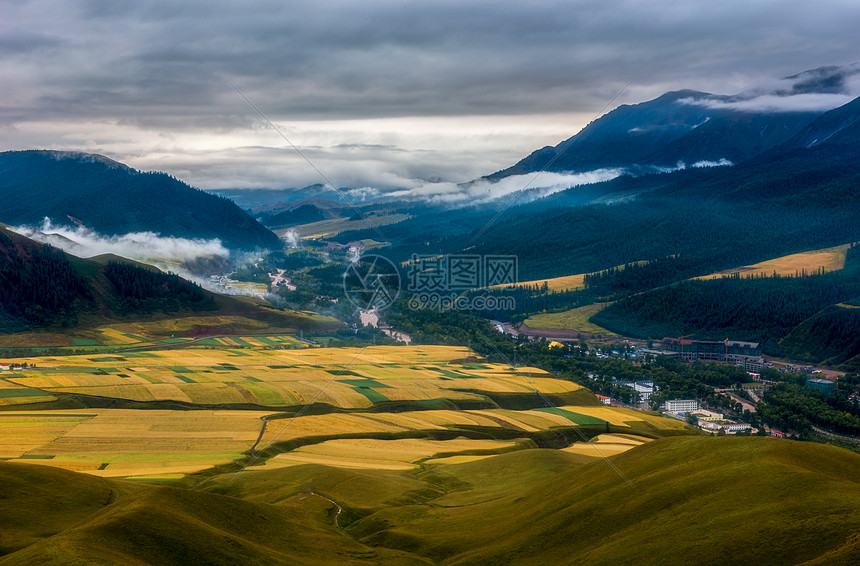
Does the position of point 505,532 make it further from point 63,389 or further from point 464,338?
point 464,338

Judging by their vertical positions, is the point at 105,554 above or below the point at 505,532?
above

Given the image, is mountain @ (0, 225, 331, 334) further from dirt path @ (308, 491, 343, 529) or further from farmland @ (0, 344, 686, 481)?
dirt path @ (308, 491, 343, 529)

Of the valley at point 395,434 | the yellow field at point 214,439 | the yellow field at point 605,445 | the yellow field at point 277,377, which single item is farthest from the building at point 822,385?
the yellow field at point 605,445

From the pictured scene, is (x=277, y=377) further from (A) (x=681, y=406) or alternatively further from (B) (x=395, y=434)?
(A) (x=681, y=406)

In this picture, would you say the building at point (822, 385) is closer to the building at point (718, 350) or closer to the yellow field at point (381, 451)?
the building at point (718, 350)

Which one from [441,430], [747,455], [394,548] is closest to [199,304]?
[441,430]
